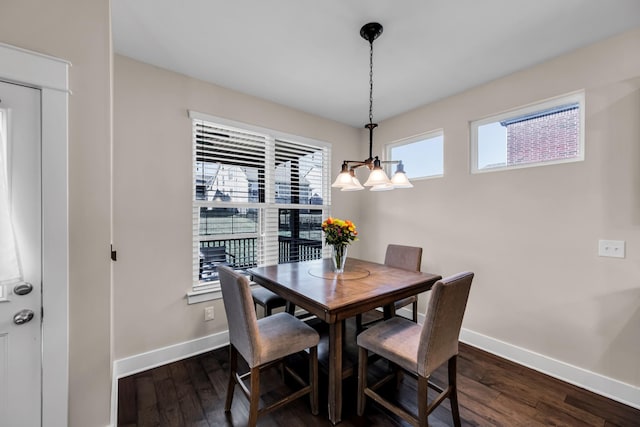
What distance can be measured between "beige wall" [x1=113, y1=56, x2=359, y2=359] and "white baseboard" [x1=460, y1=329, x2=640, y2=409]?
264cm

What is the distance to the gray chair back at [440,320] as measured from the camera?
4.45 ft

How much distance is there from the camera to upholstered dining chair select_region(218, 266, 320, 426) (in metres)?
1.47

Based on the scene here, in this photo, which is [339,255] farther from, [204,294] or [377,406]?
[204,294]

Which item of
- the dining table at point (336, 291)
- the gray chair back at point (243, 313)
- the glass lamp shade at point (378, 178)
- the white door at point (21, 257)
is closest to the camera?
the white door at point (21, 257)

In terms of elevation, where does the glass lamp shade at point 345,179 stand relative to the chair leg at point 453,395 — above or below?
above

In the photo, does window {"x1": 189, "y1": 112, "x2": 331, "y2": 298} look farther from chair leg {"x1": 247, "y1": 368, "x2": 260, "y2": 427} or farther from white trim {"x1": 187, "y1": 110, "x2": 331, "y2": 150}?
chair leg {"x1": 247, "y1": 368, "x2": 260, "y2": 427}

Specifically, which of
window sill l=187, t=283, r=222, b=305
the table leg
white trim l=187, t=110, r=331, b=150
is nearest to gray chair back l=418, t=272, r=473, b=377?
the table leg

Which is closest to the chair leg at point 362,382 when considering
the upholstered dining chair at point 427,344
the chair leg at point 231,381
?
the upholstered dining chair at point 427,344

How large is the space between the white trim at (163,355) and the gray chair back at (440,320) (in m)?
2.01

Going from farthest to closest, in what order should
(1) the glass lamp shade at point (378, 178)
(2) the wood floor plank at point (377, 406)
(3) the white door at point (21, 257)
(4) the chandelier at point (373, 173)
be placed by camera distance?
(1) the glass lamp shade at point (378, 178) < (4) the chandelier at point (373, 173) < (2) the wood floor plank at point (377, 406) < (3) the white door at point (21, 257)

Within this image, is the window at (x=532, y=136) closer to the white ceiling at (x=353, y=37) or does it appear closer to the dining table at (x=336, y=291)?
the white ceiling at (x=353, y=37)

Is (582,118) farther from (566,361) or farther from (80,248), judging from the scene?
(80,248)

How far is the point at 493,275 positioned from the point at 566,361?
79cm

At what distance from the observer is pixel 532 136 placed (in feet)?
7.73
